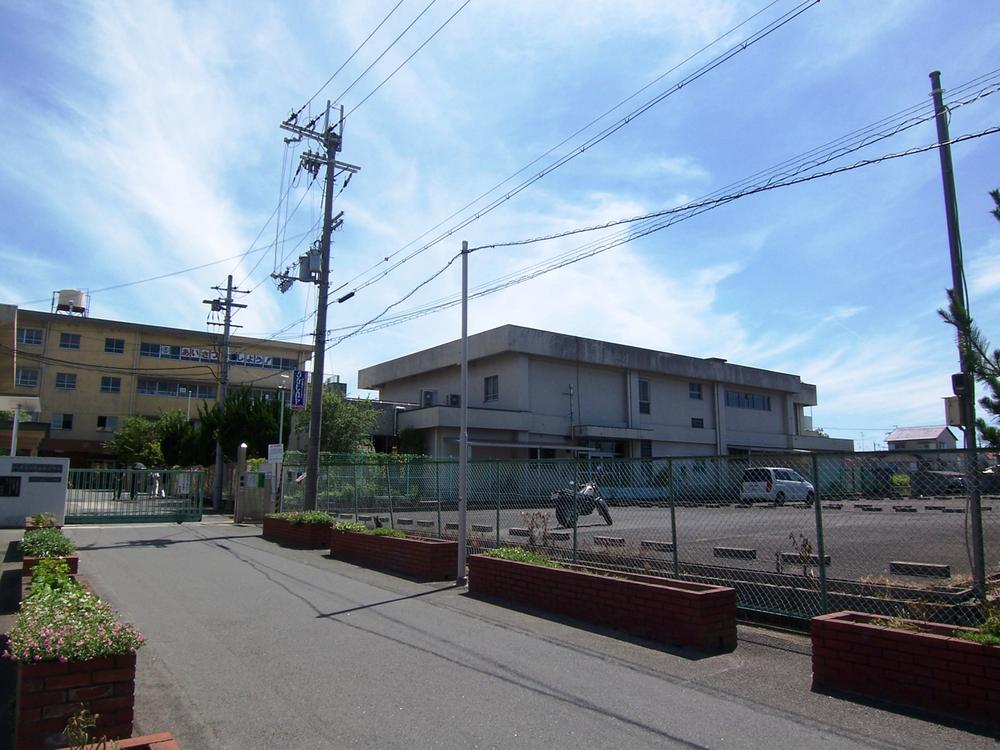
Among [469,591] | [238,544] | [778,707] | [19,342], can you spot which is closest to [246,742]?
[778,707]

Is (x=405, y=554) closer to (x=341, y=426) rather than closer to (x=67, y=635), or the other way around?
(x=67, y=635)

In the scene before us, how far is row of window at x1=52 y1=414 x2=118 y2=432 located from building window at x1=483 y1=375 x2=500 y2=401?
35.5m

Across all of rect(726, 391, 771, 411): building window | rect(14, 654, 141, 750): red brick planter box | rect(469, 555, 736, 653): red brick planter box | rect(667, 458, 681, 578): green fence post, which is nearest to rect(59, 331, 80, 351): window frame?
rect(726, 391, 771, 411): building window

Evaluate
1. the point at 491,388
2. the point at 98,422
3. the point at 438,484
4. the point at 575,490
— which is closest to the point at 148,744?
the point at 575,490

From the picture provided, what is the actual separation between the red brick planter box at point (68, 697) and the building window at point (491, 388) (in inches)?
1313

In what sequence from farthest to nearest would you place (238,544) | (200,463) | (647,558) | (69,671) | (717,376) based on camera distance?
(717,376)
(200,463)
(238,544)
(647,558)
(69,671)

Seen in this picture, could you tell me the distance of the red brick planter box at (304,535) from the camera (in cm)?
1661

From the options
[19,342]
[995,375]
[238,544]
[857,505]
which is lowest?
[238,544]

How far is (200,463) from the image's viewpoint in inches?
1565

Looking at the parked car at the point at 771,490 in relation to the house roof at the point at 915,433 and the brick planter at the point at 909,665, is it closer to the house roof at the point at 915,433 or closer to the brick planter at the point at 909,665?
the brick planter at the point at 909,665

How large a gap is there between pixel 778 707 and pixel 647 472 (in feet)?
14.8

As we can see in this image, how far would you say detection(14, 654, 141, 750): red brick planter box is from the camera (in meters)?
4.01

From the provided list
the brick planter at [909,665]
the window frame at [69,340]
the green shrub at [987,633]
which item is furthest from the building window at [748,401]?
the window frame at [69,340]

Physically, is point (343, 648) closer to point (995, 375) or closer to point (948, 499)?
point (948, 499)
